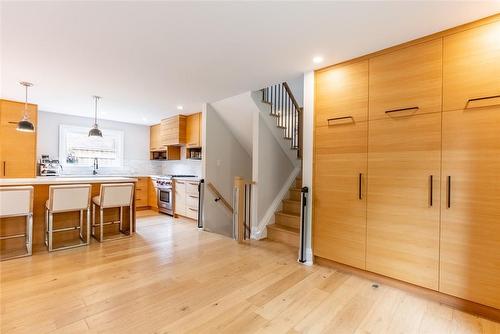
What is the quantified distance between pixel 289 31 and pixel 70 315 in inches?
117

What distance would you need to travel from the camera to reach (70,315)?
1946mm

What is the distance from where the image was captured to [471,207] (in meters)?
2.06

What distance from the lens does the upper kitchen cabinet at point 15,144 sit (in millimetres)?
4570

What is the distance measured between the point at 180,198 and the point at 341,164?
383 centimetres

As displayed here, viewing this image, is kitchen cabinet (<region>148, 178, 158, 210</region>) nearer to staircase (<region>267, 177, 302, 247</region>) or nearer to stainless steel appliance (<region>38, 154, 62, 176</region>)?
stainless steel appliance (<region>38, 154, 62, 176</region>)

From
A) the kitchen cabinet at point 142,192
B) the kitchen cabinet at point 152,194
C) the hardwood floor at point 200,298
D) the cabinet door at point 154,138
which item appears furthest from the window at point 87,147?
the hardwood floor at point 200,298

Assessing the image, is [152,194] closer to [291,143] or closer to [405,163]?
[291,143]

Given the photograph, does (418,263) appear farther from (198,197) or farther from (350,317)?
(198,197)

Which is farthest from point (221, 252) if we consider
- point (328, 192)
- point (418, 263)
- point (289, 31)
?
point (289, 31)

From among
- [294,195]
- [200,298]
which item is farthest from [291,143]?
[200,298]

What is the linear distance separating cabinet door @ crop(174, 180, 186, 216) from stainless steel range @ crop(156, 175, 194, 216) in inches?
5.1

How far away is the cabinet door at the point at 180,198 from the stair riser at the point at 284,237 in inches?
87.3

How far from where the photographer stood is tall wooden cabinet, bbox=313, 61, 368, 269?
2.70m

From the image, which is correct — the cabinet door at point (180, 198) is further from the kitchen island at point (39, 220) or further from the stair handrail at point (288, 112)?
the stair handrail at point (288, 112)
